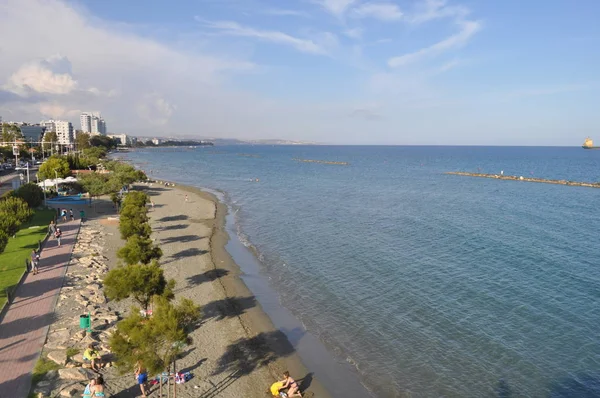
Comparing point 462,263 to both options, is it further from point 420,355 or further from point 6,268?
point 6,268

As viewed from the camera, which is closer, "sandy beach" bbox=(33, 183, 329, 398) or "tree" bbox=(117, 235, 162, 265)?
"sandy beach" bbox=(33, 183, 329, 398)

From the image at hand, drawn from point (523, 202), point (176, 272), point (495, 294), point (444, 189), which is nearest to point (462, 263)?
point (495, 294)

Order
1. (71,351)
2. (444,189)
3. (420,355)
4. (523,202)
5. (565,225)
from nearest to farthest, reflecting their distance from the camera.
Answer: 1. (71,351)
2. (420,355)
3. (565,225)
4. (523,202)
5. (444,189)

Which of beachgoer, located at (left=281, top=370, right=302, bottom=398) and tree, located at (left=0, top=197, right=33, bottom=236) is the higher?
tree, located at (left=0, top=197, right=33, bottom=236)

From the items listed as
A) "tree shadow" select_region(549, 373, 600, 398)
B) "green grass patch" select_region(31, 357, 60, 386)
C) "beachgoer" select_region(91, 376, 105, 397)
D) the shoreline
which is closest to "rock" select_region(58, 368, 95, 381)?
"green grass patch" select_region(31, 357, 60, 386)

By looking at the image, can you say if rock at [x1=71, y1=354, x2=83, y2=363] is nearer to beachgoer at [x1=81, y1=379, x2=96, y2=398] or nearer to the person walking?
beachgoer at [x1=81, y1=379, x2=96, y2=398]

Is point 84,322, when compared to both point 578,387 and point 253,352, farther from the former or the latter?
point 578,387
